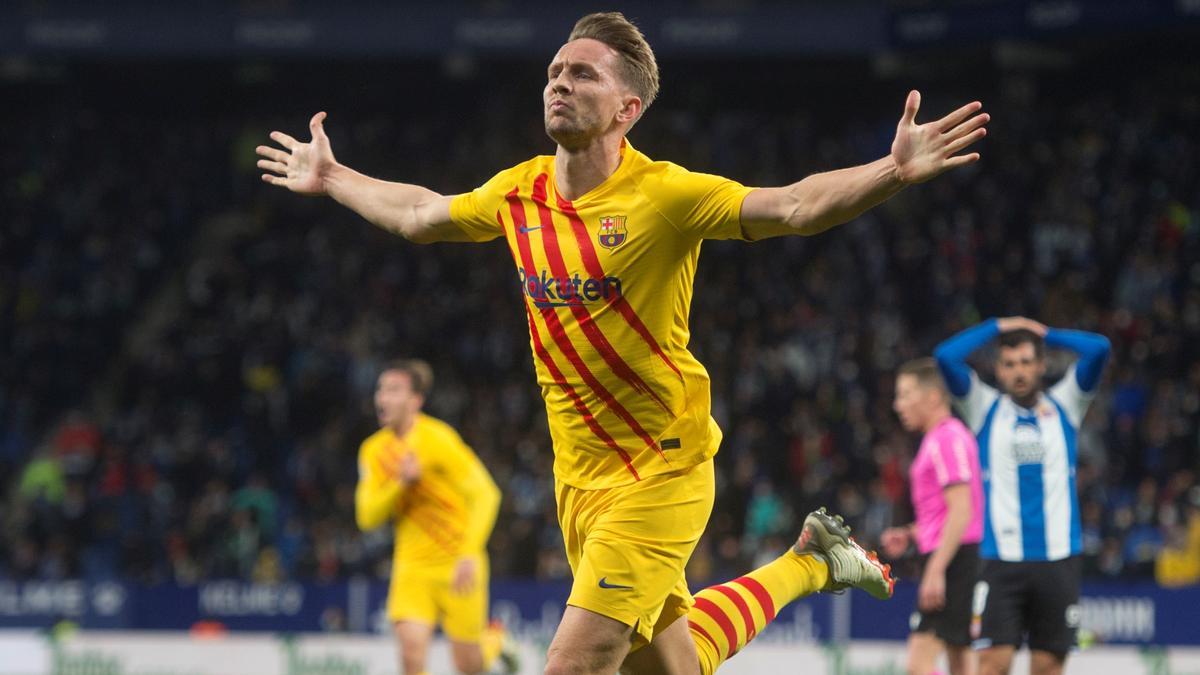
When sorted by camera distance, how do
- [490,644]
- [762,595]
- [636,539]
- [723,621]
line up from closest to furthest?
1. [636,539]
2. [723,621]
3. [762,595]
4. [490,644]

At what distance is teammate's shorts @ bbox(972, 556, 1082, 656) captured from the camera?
843 cm

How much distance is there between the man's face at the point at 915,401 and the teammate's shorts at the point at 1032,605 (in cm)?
119

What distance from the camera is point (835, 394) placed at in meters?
18.6

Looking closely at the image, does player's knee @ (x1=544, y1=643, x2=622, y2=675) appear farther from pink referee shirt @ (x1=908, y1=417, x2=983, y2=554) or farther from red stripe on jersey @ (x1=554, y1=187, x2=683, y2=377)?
pink referee shirt @ (x1=908, y1=417, x2=983, y2=554)

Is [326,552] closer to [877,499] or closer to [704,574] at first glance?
[704,574]

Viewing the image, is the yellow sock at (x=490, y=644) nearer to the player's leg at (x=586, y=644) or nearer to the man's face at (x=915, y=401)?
the man's face at (x=915, y=401)

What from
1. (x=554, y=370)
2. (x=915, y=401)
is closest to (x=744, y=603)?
(x=554, y=370)

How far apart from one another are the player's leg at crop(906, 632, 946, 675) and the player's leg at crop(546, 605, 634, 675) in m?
4.31

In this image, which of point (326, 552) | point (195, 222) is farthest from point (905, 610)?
point (195, 222)

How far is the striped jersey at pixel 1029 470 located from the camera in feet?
28.2

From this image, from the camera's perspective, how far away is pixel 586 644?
5.36 m

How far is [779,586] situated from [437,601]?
465 centimetres

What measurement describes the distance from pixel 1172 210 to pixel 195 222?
14.4m

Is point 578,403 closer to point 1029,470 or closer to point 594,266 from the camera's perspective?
point 594,266
